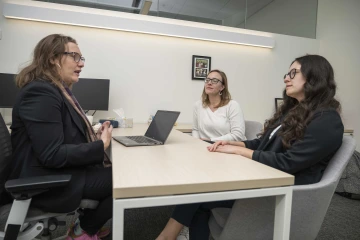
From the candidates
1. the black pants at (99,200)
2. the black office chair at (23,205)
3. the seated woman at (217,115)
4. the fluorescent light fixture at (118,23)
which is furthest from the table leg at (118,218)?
the fluorescent light fixture at (118,23)

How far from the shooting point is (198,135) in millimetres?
2383

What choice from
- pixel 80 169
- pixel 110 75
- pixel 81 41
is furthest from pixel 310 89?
pixel 81 41

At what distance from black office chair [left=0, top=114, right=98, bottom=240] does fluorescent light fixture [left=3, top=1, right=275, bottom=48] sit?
6.55 feet

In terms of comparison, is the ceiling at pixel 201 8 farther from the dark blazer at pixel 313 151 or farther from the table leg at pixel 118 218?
the table leg at pixel 118 218

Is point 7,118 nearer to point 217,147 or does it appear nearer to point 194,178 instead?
point 217,147

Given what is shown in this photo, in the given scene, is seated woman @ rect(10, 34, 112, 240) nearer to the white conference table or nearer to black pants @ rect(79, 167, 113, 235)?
black pants @ rect(79, 167, 113, 235)

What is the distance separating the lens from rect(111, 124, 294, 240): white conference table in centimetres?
72

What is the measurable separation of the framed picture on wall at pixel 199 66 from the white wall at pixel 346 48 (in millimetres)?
1855

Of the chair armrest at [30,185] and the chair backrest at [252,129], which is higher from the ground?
the chair backrest at [252,129]

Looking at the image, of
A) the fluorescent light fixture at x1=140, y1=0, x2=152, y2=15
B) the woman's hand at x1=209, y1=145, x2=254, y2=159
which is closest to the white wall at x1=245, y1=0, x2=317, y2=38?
the fluorescent light fixture at x1=140, y1=0, x2=152, y2=15

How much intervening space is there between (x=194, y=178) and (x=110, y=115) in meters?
2.38

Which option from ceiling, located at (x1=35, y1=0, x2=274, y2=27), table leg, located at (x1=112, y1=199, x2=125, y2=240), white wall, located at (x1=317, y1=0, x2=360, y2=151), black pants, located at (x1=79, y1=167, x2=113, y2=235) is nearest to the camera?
table leg, located at (x1=112, y1=199, x2=125, y2=240)

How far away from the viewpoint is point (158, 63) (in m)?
3.14

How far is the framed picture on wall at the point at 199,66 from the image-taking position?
3.26 metres
